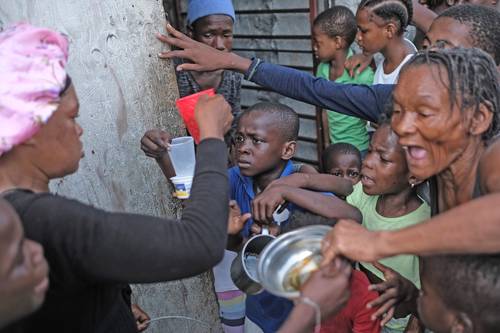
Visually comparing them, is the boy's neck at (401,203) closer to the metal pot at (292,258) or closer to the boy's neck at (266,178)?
the boy's neck at (266,178)

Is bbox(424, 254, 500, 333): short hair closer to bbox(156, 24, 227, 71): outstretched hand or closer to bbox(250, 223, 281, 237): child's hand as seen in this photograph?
bbox(250, 223, 281, 237): child's hand

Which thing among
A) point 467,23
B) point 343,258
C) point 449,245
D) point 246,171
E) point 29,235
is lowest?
point 246,171

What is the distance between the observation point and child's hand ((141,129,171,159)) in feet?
7.62

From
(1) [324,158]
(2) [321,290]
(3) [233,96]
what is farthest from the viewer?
(1) [324,158]

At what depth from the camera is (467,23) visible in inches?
82.6

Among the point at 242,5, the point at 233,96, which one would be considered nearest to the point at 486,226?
the point at 233,96

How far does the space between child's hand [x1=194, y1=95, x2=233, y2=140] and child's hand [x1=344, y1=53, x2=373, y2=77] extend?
270cm

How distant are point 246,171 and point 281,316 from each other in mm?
737

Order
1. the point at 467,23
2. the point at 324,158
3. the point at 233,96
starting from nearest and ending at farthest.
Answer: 1. the point at 467,23
2. the point at 233,96
3. the point at 324,158

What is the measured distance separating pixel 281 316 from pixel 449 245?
1274 millimetres

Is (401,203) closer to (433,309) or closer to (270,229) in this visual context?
(270,229)

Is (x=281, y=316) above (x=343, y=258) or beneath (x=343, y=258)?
beneath

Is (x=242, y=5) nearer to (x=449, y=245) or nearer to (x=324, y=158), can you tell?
(x=324, y=158)

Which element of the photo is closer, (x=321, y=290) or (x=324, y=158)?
(x=321, y=290)
